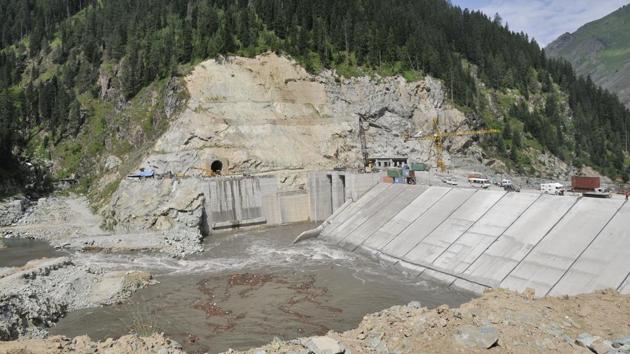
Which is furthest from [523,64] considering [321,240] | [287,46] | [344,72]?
[321,240]

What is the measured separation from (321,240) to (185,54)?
137 feet

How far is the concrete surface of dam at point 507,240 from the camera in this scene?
23031 millimetres

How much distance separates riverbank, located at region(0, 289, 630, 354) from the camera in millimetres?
12797

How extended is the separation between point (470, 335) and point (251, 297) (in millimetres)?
16151

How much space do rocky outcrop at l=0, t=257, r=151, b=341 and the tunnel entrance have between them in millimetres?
26258

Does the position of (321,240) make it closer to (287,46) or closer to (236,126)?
(236,126)

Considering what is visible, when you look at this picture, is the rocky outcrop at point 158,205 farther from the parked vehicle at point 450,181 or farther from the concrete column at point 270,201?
the parked vehicle at point 450,181

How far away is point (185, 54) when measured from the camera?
68.8m

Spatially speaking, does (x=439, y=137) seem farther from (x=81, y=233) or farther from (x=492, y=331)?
(x=492, y=331)

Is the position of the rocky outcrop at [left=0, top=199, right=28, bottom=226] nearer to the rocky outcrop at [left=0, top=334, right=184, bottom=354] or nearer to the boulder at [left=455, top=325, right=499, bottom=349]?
the rocky outcrop at [left=0, top=334, right=184, bottom=354]

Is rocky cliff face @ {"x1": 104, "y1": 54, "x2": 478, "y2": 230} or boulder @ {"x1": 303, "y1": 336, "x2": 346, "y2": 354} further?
rocky cliff face @ {"x1": 104, "y1": 54, "x2": 478, "y2": 230}

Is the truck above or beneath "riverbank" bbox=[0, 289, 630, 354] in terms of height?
above

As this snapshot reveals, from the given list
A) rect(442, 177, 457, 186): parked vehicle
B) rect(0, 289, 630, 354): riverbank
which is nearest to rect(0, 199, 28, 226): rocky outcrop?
rect(0, 289, 630, 354): riverbank

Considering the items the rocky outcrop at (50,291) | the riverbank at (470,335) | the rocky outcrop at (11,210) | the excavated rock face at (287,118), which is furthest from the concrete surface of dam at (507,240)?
the rocky outcrop at (11,210)
